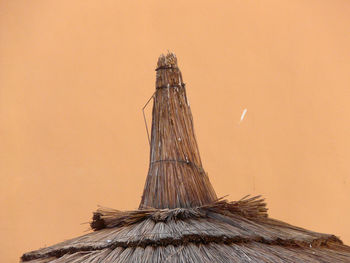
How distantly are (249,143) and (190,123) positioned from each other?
106cm

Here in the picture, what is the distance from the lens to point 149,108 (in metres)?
2.91

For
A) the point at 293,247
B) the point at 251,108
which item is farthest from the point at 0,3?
the point at 293,247

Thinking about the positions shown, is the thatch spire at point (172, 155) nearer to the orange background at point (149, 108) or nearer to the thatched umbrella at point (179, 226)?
the thatched umbrella at point (179, 226)

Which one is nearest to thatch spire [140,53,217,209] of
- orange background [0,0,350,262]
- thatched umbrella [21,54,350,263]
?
thatched umbrella [21,54,350,263]

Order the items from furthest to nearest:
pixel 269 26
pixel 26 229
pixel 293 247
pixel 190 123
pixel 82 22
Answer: pixel 269 26 < pixel 82 22 < pixel 26 229 < pixel 190 123 < pixel 293 247

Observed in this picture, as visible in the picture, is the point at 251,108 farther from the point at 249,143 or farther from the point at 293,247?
the point at 293,247

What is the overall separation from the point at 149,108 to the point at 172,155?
40.7 inches

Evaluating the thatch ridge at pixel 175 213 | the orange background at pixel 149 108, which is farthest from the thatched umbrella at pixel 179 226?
the orange background at pixel 149 108

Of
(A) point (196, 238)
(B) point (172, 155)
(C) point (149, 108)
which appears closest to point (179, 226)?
(A) point (196, 238)

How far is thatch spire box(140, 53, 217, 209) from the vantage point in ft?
6.01

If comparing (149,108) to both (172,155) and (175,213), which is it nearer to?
(172,155)

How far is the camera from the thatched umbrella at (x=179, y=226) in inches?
62.0

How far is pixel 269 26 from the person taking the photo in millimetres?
3109

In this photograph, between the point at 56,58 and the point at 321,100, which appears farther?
the point at 321,100
